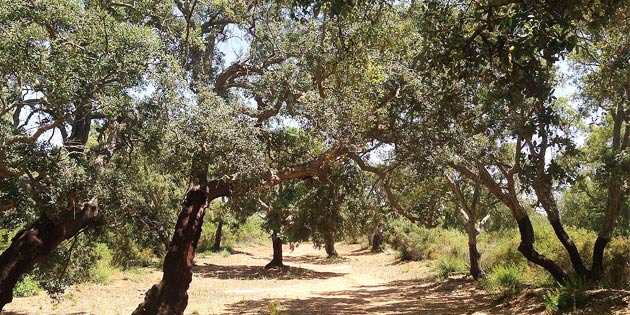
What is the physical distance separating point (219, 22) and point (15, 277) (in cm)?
809

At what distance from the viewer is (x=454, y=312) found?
12648 mm

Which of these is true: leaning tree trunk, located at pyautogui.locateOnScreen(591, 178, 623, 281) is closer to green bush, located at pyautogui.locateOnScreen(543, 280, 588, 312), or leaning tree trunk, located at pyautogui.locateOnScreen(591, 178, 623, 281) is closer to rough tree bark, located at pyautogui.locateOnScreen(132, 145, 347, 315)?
green bush, located at pyautogui.locateOnScreen(543, 280, 588, 312)

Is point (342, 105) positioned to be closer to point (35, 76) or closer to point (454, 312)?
point (35, 76)

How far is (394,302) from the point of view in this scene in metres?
15.8

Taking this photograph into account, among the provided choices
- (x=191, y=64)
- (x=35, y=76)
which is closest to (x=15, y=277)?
(x=35, y=76)

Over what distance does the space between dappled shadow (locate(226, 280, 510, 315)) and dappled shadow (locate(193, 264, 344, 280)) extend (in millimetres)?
6341

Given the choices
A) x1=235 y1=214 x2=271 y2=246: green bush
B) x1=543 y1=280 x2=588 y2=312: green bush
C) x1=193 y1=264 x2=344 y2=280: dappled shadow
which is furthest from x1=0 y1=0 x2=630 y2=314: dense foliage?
x1=235 y1=214 x2=271 y2=246: green bush

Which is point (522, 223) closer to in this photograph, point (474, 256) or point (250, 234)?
point (474, 256)

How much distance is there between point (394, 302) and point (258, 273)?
1260 cm

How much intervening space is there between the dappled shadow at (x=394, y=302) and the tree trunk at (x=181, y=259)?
12.4 feet

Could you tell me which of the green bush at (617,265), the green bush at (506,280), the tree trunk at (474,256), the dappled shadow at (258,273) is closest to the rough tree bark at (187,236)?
the green bush at (617,265)

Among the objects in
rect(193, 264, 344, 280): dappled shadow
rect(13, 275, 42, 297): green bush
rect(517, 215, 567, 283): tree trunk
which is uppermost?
rect(517, 215, 567, 283): tree trunk

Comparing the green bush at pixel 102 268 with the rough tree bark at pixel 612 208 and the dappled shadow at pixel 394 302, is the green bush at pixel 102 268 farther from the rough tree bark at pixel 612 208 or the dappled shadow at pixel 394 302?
the rough tree bark at pixel 612 208

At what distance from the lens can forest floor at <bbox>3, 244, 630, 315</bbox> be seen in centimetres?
1259
